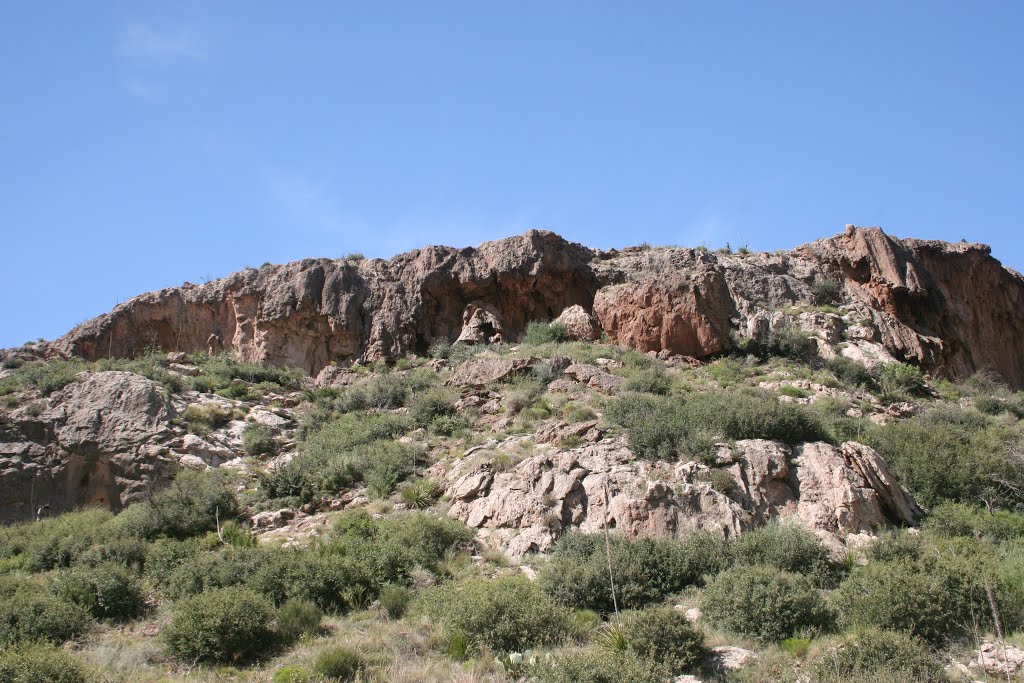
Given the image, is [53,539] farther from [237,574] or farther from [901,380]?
[901,380]

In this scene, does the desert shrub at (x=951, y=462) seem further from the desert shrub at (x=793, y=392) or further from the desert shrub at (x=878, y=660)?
the desert shrub at (x=878, y=660)

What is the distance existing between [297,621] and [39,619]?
333 cm

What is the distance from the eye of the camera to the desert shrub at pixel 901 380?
21.3 m

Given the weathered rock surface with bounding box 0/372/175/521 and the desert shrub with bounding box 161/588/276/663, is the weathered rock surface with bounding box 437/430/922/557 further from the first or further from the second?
the weathered rock surface with bounding box 0/372/175/521

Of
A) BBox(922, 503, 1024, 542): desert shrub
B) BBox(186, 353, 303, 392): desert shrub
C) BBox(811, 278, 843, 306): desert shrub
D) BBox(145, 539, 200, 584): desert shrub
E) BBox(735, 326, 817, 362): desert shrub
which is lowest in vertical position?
BBox(922, 503, 1024, 542): desert shrub

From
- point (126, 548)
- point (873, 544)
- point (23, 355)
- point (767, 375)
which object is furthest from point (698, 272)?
point (23, 355)

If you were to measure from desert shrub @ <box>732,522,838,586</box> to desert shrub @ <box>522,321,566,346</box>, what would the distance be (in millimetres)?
12768

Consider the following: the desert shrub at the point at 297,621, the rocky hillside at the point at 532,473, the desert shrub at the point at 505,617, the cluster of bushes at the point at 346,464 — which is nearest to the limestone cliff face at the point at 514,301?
the rocky hillside at the point at 532,473

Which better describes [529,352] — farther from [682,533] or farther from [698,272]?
[682,533]

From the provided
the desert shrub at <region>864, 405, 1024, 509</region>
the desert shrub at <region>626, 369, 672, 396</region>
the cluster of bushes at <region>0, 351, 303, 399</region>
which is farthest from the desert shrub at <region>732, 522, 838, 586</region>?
the cluster of bushes at <region>0, 351, 303, 399</region>

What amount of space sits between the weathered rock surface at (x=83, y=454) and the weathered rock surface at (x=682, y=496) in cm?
696

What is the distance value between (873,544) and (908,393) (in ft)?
35.4

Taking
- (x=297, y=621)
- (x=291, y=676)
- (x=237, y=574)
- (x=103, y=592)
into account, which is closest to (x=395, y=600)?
(x=297, y=621)

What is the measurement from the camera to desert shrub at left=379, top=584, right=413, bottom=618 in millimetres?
11492
